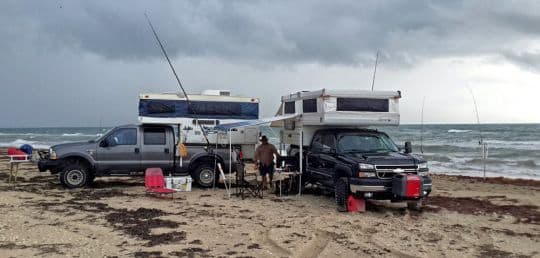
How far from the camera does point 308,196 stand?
12344mm

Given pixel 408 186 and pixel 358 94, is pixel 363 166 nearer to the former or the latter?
pixel 408 186

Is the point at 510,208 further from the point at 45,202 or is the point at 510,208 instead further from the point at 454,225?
the point at 45,202

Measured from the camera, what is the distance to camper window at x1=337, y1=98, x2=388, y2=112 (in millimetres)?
10977

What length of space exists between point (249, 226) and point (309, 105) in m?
4.22

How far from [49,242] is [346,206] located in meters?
5.50

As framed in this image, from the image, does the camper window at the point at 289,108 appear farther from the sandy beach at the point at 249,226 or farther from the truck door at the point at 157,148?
the truck door at the point at 157,148

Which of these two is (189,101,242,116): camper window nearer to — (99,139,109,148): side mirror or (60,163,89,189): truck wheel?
(99,139,109,148): side mirror

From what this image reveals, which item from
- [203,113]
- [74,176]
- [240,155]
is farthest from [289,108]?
[74,176]

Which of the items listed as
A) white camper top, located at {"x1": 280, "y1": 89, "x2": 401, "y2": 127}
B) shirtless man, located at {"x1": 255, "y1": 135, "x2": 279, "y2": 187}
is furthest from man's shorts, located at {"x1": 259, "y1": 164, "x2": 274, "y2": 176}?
white camper top, located at {"x1": 280, "y1": 89, "x2": 401, "y2": 127}

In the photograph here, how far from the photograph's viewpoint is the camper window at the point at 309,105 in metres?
11.4

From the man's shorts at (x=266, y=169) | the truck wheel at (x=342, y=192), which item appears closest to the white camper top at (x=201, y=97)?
the man's shorts at (x=266, y=169)

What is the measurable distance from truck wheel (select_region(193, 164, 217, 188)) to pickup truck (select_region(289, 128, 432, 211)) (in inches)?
121

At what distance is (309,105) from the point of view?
11750 millimetres

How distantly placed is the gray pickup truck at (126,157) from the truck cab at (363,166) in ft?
10.6
